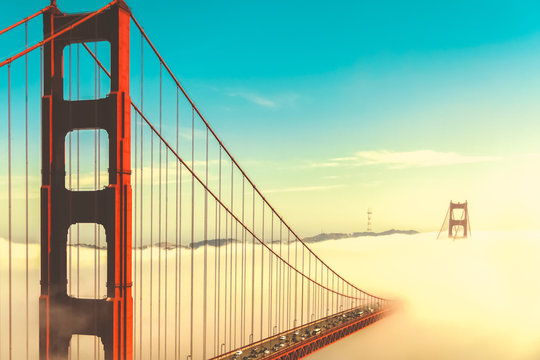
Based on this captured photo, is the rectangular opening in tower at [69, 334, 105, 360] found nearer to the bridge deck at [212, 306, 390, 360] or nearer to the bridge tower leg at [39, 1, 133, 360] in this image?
the bridge tower leg at [39, 1, 133, 360]

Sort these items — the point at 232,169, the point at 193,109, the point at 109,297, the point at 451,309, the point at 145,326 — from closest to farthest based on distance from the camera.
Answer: the point at 109,297, the point at 193,109, the point at 232,169, the point at 451,309, the point at 145,326

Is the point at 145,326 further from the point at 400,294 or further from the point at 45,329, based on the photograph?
the point at 45,329

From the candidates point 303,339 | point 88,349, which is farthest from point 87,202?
point 88,349

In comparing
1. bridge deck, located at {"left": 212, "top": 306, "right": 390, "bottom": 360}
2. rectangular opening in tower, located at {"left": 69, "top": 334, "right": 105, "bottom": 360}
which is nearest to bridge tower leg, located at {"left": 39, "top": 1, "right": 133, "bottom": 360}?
rectangular opening in tower, located at {"left": 69, "top": 334, "right": 105, "bottom": 360}

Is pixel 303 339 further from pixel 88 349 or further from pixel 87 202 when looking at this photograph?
pixel 88 349

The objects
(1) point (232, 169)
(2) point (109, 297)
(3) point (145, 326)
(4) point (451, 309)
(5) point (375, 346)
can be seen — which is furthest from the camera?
(3) point (145, 326)

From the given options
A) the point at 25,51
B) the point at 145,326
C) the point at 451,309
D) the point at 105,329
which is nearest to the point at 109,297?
the point at 105,329
